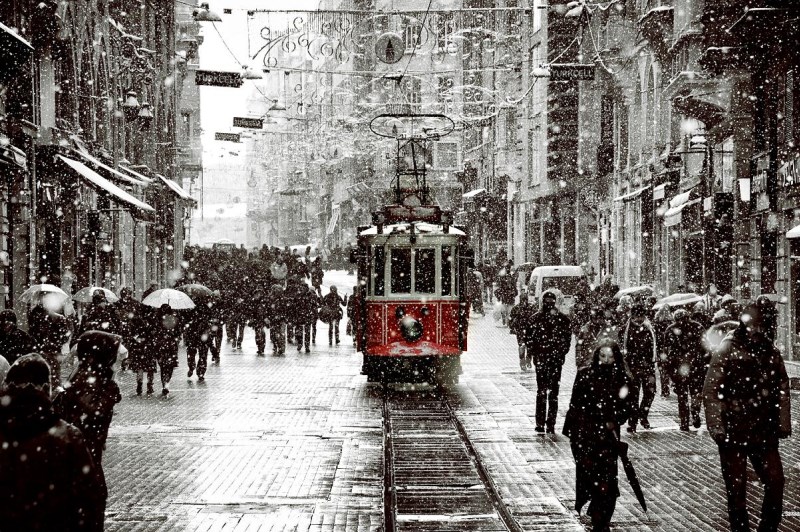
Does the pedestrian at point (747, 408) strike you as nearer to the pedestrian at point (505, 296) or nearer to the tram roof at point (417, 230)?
the tram roof at point (417, 230)

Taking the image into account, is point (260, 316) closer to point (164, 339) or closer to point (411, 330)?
point (411, 330)

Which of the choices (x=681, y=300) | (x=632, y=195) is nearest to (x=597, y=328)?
(x=681, y=300)

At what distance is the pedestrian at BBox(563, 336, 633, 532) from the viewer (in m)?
8.98

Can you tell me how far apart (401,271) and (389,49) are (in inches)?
421

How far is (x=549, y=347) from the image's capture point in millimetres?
14922

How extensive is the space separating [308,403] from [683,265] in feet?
63.0

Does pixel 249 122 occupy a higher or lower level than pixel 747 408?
higher

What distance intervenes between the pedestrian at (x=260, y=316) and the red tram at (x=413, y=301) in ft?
26.1

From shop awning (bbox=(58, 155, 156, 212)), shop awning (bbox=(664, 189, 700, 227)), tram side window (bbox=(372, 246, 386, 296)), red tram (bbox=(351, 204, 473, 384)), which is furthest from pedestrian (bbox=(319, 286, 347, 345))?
tram side window (bbox=(372, 246, 386, 296))

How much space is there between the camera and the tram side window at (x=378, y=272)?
21.0m

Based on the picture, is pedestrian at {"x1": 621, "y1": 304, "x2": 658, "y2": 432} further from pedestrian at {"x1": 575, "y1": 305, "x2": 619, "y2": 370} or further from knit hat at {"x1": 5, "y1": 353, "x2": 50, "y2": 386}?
knit hat at {"x1": 5, "y1": 353, "x2": 50, "y2": 386}

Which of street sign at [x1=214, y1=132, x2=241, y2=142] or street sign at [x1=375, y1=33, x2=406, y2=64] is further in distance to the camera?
street sign at [x1=214, y1=132, x2=241, y2=142]

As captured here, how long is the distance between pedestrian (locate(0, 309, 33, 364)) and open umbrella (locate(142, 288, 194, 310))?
26.7 feet

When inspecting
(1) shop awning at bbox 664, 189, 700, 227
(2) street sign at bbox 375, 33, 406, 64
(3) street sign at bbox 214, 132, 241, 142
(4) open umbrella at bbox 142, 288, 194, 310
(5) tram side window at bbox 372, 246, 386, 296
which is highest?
(2) street sign at bbox 375, 33, 406, 64
